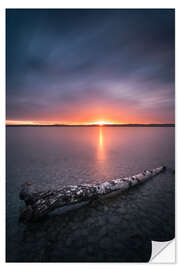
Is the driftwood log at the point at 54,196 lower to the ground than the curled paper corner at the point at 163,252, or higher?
higher

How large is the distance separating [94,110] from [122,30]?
3496 millimetres

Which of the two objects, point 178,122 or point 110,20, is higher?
point 110,20

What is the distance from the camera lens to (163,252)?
96.0 inches

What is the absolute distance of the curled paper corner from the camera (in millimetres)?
2335

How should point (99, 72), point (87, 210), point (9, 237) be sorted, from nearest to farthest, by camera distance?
point (9, 237) → point (87, 210) → point (99, 72)

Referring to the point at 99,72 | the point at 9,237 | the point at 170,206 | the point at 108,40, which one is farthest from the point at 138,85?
the point at 9,237

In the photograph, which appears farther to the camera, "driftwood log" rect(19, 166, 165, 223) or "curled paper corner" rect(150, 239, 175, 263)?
"driftwood log" rect(19, 166, 165, 223)

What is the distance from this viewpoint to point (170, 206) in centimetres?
319

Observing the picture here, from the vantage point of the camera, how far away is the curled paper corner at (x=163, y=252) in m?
2.34

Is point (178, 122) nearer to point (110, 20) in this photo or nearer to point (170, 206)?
point (170, 206)

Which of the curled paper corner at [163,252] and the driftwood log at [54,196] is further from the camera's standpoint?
the driftwood log at [54,196]

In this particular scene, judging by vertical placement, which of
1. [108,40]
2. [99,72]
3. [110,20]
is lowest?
[99,72]

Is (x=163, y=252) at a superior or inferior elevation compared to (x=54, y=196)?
inferior

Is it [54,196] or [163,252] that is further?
[54,196]
